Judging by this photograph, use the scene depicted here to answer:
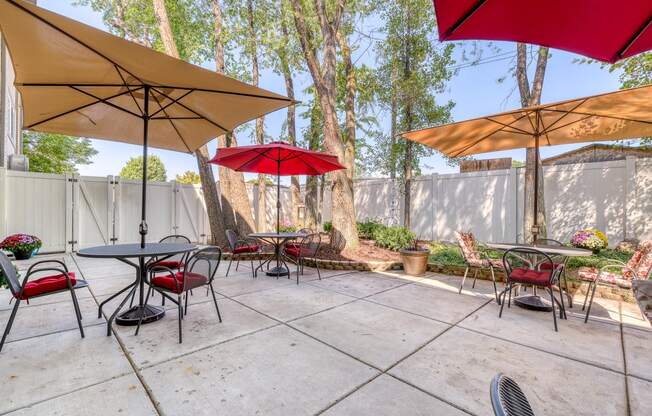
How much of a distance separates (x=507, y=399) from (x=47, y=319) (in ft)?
14.6

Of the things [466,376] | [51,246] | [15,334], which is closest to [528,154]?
[466,376]

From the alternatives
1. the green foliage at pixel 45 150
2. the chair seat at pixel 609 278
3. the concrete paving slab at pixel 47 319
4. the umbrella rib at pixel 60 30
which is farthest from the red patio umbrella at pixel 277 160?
the green foliage at pixel 45 150

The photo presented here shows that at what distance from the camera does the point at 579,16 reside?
2.03m

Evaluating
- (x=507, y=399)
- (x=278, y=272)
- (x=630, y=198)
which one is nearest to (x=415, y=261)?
(x=278, y=272)

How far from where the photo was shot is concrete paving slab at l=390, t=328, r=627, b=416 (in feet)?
6.49

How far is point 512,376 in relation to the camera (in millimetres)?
2316

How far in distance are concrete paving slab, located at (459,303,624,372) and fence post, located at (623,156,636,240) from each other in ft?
14.3

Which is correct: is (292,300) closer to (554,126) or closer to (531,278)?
(531,278)

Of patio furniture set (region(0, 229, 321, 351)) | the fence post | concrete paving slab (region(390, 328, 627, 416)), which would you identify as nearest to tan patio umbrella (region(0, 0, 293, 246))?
patio furniture set (region(0, 229, 321, 351))

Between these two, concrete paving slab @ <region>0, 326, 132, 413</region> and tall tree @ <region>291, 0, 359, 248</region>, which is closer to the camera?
concrete paving slab @ <region>0, 326, 132, 413</region>

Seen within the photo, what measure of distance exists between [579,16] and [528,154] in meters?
5.48

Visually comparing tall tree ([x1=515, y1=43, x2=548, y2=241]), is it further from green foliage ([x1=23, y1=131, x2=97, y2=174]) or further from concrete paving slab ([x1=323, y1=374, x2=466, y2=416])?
green foliage ([x1=23, y1=131, x2=97, y2=174])

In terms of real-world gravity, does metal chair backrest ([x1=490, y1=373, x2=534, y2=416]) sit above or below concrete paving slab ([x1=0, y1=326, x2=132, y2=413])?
above

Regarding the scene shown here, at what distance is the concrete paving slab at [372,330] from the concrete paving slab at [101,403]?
1492mm
